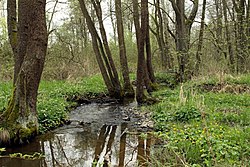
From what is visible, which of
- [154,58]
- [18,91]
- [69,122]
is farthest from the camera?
[154,58]

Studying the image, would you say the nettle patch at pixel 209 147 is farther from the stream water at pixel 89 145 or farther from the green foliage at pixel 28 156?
the green foliage at pixel 28 156

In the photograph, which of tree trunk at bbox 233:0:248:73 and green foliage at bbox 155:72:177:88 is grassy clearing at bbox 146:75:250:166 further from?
green foliage at bbox 155:72:177:88

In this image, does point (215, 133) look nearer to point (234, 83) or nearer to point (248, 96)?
point (248, 96)

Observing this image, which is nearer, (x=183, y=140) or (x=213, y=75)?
(x=183, y=140)

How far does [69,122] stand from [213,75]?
7719 millimetres

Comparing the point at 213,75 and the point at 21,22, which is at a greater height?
the point at 21,22

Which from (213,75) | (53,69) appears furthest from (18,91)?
(53,69)

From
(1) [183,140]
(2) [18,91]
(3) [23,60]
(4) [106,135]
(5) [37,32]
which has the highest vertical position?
(5) [37,32]

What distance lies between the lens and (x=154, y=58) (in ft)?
86.0

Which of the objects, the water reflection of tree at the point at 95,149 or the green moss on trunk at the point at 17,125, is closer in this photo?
the water reflection of tree at the point at 95,149

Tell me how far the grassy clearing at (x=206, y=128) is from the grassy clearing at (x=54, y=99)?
9.34 ft

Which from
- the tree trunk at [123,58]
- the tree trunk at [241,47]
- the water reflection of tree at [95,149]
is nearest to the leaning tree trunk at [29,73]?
the water reflection of tree at [95,149]

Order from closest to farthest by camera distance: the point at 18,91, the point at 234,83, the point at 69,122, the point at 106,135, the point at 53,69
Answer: the point at 18,91 → the point at 106,135 → the point at 69,122 → the point at 234,83 → the point at 53,69

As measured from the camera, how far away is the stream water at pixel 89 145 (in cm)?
531
